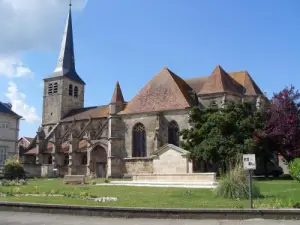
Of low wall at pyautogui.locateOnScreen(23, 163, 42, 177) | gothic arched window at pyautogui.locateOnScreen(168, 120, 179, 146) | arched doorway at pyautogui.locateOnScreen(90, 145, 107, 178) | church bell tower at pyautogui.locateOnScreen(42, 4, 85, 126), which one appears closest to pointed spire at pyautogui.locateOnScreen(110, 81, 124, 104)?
arched doorway at pyautogui.locateOnScreen(90, 145, 107, 178)

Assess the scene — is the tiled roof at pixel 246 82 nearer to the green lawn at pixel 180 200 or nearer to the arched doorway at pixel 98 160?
the arched doorway at pixel 98 160

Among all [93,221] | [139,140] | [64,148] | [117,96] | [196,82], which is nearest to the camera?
[93,221]

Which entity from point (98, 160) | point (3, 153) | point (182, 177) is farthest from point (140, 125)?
point (3, 153)

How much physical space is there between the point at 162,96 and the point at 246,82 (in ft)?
32.4

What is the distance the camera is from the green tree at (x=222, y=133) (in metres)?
29.3

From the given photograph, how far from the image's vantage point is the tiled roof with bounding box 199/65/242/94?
1560 inches

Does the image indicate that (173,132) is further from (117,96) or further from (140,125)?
(117,96)

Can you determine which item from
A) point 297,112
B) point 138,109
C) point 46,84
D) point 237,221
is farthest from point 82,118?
point 237,221

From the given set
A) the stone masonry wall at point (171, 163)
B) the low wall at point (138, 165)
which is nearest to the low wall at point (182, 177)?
the stone masonry wall at point (171, 163)

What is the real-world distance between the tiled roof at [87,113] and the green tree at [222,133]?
25646 mm

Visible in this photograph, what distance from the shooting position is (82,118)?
59.5m

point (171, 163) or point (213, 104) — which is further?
point (213, 104)

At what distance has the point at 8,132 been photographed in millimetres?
52375

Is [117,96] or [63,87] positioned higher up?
[63,87]
